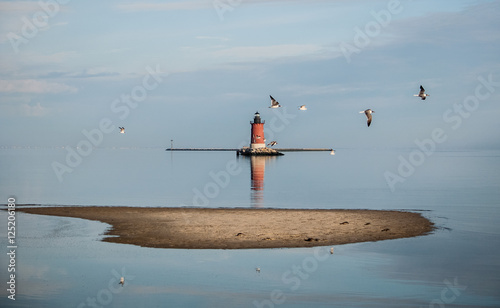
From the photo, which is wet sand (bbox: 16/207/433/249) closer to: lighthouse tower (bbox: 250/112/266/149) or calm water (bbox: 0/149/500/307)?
calm water (bbox: 0/149/500/307)

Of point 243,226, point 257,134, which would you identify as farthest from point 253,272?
point 257,134

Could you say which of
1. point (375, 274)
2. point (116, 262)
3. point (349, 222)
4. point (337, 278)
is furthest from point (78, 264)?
point (349, 222)

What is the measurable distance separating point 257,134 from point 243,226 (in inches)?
5100

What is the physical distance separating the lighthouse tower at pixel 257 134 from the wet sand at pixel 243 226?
376ft

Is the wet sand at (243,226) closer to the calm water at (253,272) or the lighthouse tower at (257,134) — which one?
the calm water at (253,272)

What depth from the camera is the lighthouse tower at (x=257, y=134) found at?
A: 149500 millimetres

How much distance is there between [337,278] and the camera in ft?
62.2

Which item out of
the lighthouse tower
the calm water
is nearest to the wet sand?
the calm water

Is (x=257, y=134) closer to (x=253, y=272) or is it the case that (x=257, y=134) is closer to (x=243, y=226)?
(x=243, y=226)

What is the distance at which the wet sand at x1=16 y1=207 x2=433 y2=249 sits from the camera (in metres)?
24.2

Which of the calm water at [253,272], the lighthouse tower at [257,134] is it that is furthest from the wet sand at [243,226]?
the lighthouse tower at [257,134]

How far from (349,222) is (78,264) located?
1388 cm

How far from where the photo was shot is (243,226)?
27.6 meters

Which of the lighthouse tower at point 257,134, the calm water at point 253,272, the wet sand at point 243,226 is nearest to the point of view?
the calm water at point 253,272
